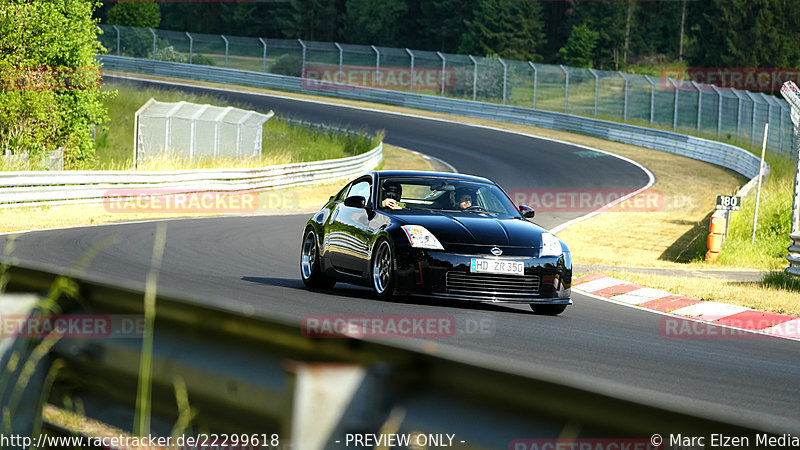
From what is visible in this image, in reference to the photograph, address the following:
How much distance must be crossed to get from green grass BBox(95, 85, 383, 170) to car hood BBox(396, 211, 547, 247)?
22.6m

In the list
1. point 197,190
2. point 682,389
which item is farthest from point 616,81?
point 682,389

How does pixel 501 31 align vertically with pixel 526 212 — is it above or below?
below

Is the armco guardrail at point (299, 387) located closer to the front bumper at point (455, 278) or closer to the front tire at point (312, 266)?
the front bumper at point (455, 278)

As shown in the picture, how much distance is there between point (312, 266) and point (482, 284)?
2.66m

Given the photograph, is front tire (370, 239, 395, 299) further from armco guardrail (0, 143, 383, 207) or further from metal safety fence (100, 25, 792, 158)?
metal safety fence (100, 25, 792, 158)

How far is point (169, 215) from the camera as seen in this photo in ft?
79.3

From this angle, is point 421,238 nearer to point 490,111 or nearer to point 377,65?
point 490,111

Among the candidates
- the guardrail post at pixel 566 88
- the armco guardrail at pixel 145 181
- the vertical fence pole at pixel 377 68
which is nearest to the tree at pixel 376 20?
the vertical fence pole at pixel 377 68

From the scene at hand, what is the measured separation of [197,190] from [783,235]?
45.0 ft

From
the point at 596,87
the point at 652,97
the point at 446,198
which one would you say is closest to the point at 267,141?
the point at 596,87

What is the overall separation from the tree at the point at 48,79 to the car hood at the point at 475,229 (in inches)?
731

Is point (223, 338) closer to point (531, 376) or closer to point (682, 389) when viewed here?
point (531, 376)

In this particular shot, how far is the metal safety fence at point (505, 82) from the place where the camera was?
140ft

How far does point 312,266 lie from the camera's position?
1225cm
